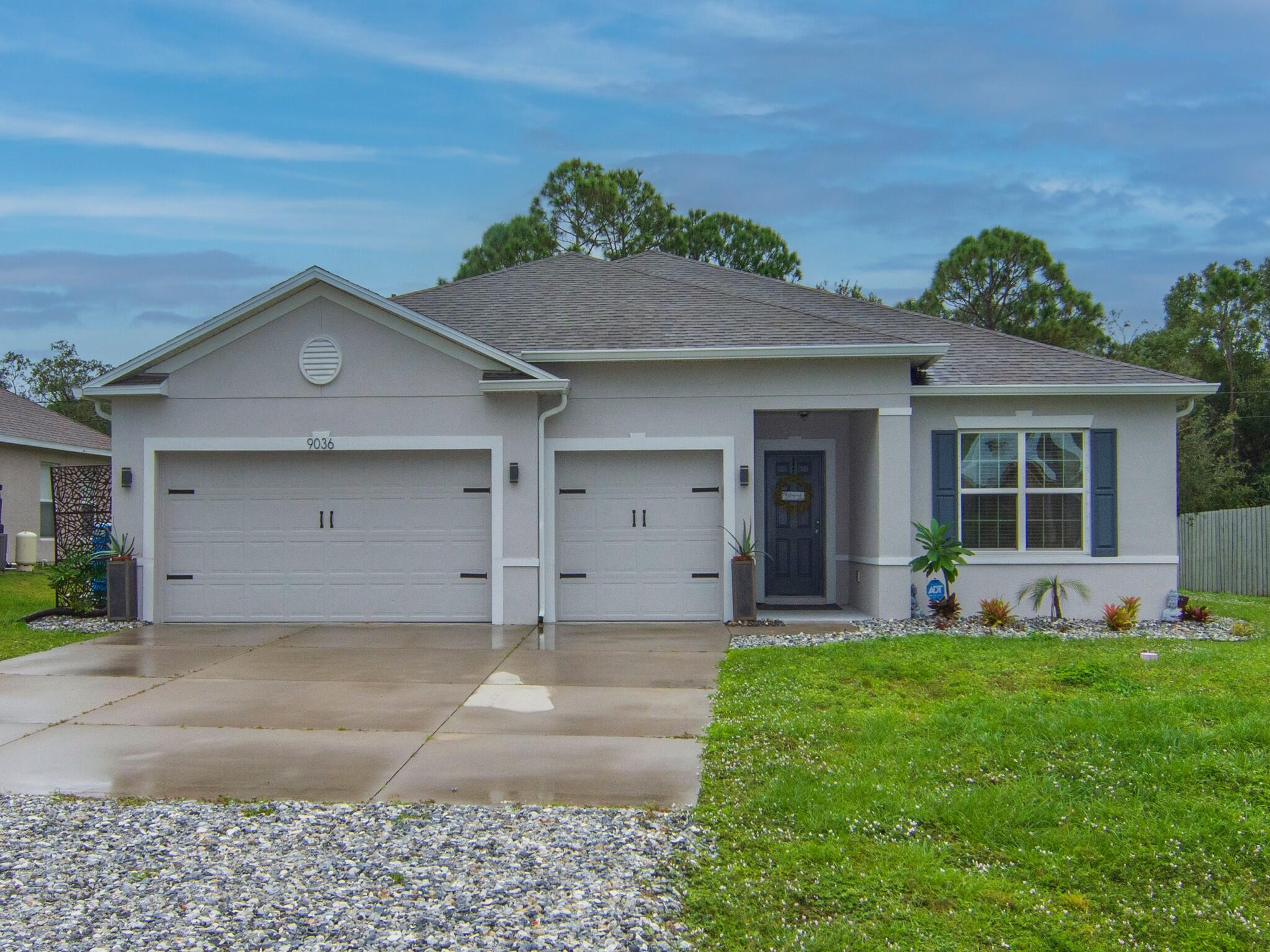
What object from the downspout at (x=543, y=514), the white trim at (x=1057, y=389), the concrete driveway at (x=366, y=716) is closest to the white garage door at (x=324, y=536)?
the downspout at (x=543, y=514)

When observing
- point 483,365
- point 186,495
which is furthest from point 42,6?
point 483,365

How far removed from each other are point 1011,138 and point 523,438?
10.9 m

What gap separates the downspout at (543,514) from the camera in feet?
37.7

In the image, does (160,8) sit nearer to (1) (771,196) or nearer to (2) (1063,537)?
(2) (1063,537)

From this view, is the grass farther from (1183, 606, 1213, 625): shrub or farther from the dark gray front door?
(1183, 606, 1213, 625): shrub

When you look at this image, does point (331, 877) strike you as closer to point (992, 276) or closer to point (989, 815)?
point (989, 815)

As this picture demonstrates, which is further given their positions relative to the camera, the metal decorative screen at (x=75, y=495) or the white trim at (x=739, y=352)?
the metal decorative screen at (x=75, y=495)

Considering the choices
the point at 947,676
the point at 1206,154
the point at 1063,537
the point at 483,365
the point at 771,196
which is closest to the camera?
the point at 947,676

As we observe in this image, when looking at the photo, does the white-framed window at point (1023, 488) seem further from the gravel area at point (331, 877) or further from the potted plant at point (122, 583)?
the potted plant at point (122, 583)

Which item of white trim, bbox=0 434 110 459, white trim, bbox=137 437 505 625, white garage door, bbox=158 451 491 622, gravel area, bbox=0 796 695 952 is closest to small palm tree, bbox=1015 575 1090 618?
white trim, bbox=137 437 505 625

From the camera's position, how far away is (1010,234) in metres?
33.8

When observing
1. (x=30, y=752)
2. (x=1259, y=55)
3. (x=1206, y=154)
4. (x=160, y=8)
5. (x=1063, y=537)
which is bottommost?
(x=30, y=752)

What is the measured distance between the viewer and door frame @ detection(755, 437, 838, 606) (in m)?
13.5

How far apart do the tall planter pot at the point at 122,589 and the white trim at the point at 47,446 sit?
1057 centimetres
